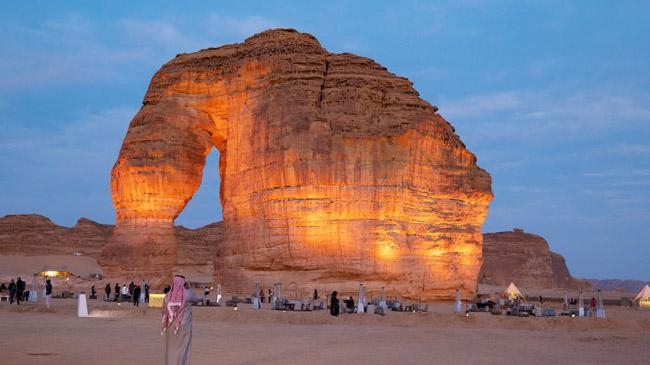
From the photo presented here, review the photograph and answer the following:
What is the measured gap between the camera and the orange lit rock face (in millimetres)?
41781

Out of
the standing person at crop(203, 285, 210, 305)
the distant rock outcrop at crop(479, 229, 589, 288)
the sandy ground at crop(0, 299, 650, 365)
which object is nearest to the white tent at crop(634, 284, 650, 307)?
the sandy ground at crop(0, 299, 650, 365)

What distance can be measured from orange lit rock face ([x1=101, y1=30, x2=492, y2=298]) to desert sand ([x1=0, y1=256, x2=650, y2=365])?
11.9m

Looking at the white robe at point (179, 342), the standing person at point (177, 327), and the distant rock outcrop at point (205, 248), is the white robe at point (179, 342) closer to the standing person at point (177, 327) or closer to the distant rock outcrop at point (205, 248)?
the standing person at point (177, 327)

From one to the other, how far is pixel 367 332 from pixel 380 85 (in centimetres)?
2400

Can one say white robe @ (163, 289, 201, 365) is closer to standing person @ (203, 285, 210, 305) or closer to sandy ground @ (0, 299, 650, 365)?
sandy ground @ (0, 299, 650, 365)

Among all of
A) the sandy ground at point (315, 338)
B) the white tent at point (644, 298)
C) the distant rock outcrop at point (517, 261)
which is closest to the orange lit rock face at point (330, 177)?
the white tent at point (644, 298)

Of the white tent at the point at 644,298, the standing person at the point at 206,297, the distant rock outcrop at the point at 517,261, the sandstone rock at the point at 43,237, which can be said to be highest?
the sandstone rock at the point at 43,237

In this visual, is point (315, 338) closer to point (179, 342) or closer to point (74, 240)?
point (179, 342)

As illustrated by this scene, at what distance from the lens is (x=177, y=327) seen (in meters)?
11.8

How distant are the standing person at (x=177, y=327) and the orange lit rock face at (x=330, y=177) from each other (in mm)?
29700

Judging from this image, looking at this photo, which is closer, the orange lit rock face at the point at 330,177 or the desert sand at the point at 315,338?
the desert sand at the point at 315,338

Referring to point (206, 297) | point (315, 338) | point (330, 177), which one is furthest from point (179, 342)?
point (330, 177)

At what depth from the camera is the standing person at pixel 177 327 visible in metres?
11.7

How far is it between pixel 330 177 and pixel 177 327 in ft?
100
